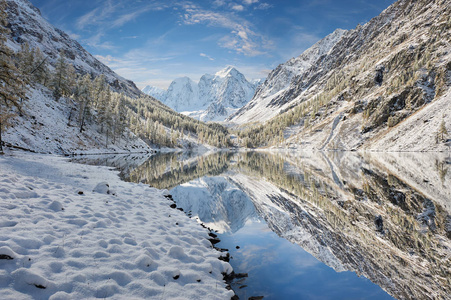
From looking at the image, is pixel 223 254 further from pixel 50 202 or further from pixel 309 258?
pixel 50 202

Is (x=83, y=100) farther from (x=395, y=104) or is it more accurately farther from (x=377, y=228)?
(x=395, y=104)

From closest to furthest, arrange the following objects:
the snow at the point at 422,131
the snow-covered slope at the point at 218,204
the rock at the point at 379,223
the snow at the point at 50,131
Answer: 1. the rock at the point at 379,223
2. the snow-covered slope at the point at 218,204
3. the snow at the point at 50,131
4. the snow at the point at 422,131

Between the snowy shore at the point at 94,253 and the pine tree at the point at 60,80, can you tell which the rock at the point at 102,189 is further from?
the pine tree at the point at 60,80

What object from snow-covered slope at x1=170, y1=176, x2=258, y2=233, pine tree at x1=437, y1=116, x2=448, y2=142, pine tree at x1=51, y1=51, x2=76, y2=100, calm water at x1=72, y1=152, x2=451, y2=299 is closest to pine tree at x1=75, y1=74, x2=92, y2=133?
pine tree at x1=51, y1=51, x2=76, y2=100

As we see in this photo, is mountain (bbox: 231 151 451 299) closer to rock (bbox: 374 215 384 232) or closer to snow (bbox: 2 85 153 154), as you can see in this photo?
rock (bbox: 374 215 384 232)

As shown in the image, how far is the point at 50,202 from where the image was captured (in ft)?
36.1

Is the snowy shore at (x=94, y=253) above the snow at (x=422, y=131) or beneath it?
beneath

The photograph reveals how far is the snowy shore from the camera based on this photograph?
546 centimetres

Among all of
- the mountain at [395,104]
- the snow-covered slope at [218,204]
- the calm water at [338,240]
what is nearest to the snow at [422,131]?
the mountain at [395,104]

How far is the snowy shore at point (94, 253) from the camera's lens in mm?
5461

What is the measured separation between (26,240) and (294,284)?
987cm

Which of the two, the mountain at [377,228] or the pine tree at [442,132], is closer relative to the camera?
the mountain at [377,228]

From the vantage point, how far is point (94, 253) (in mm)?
7195

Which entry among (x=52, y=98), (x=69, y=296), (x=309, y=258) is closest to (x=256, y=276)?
(x=309, y=258)
